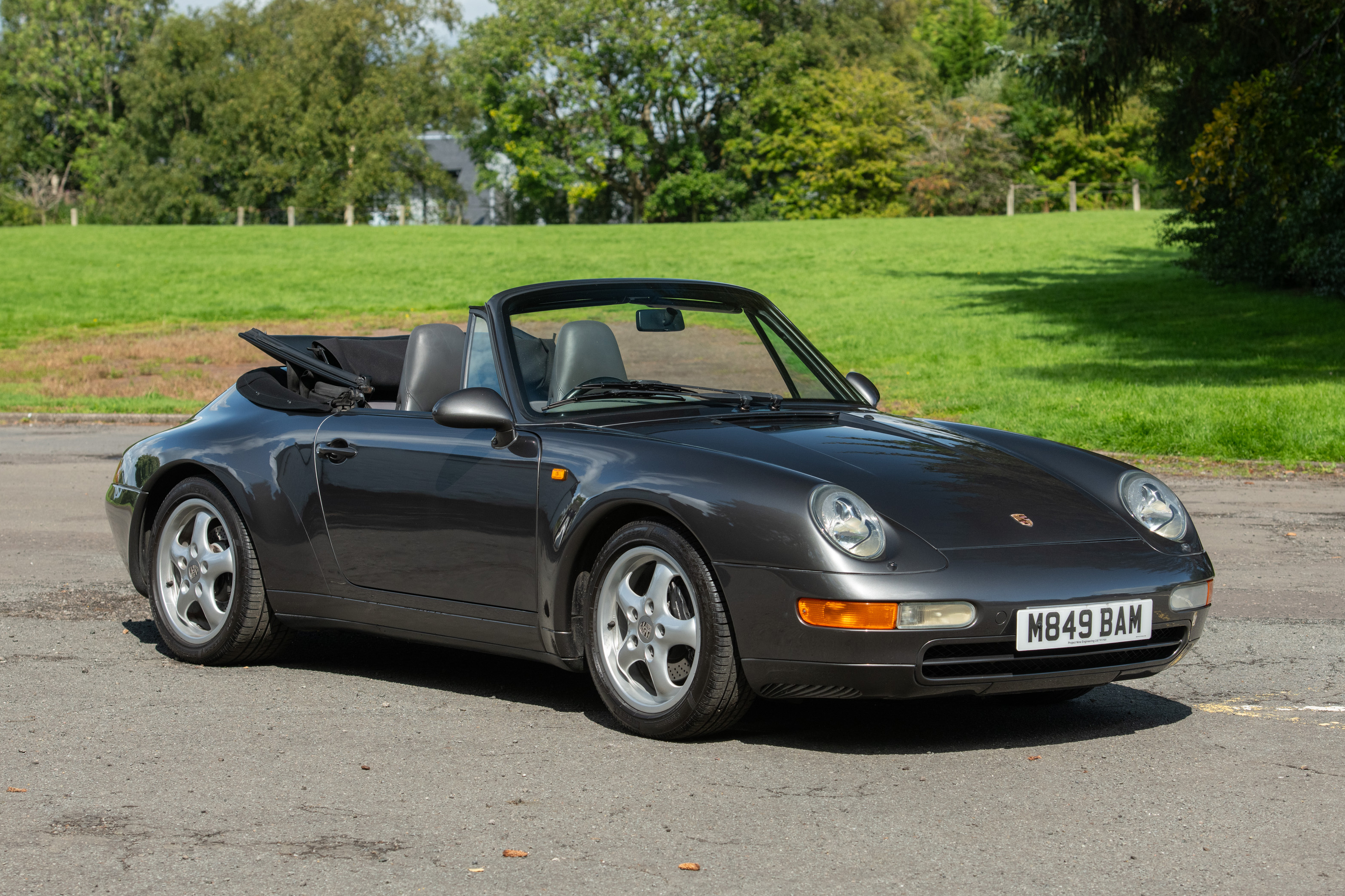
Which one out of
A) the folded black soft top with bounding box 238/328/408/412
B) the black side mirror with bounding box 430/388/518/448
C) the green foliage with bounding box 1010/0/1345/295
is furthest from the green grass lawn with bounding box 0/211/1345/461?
the black side mirror with bounding box 430/388/518/448

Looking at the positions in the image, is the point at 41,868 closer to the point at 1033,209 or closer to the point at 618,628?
the point at 618,628

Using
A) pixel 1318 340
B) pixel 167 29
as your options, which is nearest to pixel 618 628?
pixel 1318 340

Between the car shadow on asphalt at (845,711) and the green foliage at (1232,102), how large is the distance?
1508cm

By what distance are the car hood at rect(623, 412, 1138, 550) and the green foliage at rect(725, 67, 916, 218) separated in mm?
68299

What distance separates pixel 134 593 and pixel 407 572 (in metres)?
2.80

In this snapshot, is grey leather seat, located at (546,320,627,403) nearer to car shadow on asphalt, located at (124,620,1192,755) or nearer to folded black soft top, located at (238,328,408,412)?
folded black soft top, located at (238,328,408,412)

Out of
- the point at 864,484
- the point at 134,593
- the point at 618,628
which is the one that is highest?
the point at 864,484

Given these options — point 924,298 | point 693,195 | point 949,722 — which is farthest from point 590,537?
point 693,195

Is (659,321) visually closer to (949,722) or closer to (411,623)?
(411,623)

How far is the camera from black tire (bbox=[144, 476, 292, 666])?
6.04 meters

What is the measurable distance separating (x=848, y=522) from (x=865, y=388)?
1.78 meters

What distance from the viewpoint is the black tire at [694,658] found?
15.1 feet

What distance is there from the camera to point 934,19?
8506 centimetres

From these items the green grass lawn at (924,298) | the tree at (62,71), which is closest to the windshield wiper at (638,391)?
the green grass lawn at (924,298)
